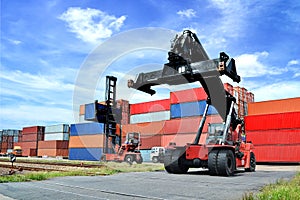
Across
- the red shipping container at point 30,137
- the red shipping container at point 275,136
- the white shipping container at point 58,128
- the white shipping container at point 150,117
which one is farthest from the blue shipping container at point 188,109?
the red shipping container at point 30,137

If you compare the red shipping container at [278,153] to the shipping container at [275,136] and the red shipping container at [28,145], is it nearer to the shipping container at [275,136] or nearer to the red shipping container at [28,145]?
the shipping container at [275,136]

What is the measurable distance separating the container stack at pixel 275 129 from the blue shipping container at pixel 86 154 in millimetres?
Result: 21447

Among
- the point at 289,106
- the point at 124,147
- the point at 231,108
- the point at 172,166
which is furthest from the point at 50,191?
the point at 289,106

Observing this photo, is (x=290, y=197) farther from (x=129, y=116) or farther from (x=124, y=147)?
(x=129, y=116)

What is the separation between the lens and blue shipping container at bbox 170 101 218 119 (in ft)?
121

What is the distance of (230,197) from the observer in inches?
291

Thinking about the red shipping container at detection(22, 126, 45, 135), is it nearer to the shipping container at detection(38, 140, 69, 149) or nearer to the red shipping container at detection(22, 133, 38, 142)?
the red shipping container at detection(22, 133, 38, 142)

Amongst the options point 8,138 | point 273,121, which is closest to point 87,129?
point 273,121

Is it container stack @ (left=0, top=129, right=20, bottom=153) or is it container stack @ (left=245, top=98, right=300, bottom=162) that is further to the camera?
container stack @ (left=0, top=129, right=20, bottom=153)

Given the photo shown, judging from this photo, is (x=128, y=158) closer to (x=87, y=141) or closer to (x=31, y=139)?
(x=87, y=141)

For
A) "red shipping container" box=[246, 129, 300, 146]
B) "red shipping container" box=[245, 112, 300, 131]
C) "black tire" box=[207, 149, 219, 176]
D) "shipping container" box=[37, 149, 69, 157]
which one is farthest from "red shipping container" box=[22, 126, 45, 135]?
"black tire" box=[207, 149, 219, 176]

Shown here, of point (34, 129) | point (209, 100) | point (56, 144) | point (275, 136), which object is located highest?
point (209, 100)

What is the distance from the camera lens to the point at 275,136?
3164 cm

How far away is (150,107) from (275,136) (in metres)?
19.8
